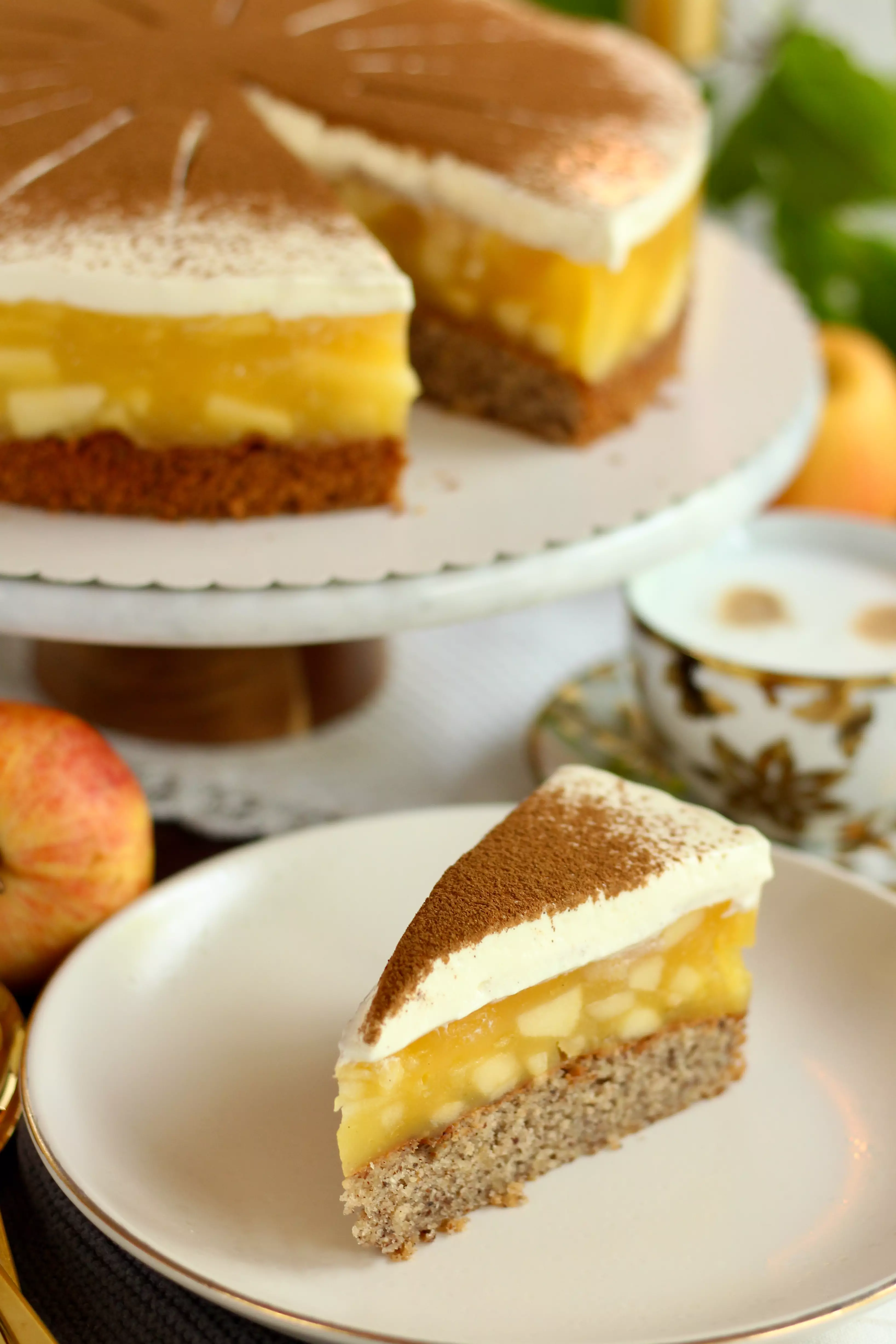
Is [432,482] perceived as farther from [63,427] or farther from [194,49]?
[194,49]

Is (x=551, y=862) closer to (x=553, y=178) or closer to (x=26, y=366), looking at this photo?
(x=26, y=366)

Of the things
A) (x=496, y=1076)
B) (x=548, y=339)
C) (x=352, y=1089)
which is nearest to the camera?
(x=352, y=1089)

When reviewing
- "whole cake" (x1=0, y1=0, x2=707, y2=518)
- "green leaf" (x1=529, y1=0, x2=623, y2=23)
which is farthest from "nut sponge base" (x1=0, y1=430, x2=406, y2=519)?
"green leaf" (x1=529, y1=0, x2=623, y2=23)

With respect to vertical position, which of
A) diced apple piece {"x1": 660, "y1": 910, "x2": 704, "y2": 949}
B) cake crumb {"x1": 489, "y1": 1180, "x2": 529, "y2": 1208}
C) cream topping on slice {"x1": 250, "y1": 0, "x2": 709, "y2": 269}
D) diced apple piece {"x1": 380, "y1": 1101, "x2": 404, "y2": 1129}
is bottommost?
cake crumb {"x1": 489, "y1": 1180, "x2": 529, "y2": 1208}

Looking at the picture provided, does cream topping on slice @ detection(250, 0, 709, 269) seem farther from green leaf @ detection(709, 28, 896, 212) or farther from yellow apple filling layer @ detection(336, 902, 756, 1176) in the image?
yellow apple filling layer @ detection(336, 902, 756, 1176)

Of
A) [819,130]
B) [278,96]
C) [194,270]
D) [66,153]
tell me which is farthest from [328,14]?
[819,130]
